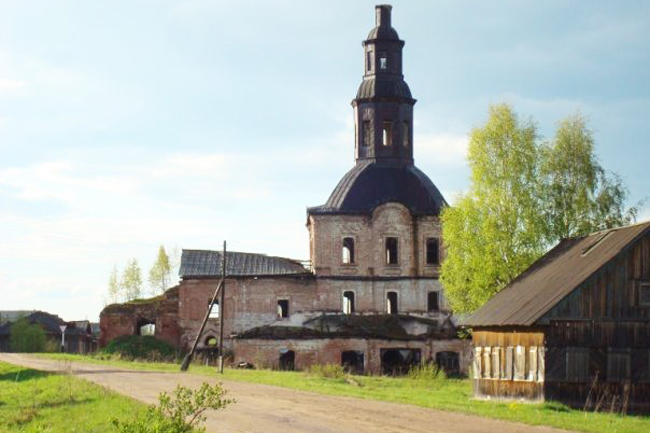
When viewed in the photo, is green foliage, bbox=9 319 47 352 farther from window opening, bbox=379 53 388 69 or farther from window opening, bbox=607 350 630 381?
window opening, bbox=607 350 630 381

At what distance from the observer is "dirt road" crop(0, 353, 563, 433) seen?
20500 mm

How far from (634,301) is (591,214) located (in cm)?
1249

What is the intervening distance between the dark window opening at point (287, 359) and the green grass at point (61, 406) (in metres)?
18.2

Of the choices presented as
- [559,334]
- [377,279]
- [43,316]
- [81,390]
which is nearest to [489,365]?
[559,334]

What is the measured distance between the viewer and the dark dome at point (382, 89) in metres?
56.4

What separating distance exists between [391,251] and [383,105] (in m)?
7.82

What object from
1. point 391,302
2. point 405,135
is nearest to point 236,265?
point 391,302

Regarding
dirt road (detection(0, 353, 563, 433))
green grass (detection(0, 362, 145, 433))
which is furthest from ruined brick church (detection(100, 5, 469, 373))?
dirt road (detection(0, 353, 563, 433))

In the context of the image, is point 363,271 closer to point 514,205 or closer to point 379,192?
point 379,192

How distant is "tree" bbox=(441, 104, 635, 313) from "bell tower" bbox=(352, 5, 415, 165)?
16350 mm

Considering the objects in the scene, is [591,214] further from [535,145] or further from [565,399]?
[565,399]

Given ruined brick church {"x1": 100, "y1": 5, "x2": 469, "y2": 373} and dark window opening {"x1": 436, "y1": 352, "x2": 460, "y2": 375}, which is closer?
dark window opening {"x1": 436, "y1": 352, "x2": 460, "y2": 375}

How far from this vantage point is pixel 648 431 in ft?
68.1

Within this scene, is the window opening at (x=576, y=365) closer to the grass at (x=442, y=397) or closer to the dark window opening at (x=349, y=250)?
the grass at (x=442, y=397)
